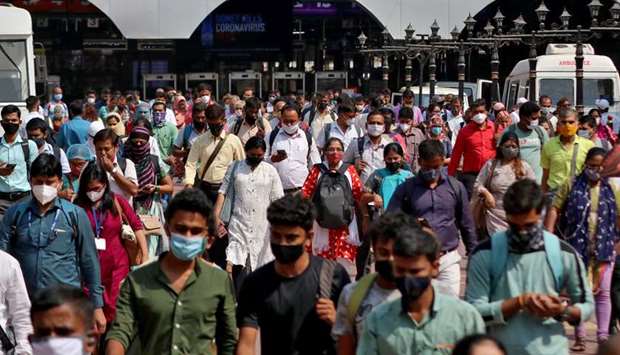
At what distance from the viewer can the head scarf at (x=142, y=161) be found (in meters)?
11.0

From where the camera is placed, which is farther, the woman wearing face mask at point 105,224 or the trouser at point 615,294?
the trouser at point 615,294

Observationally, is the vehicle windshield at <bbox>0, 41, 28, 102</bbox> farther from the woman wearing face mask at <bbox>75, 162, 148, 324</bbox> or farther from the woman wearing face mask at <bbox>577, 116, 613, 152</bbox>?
the woman wearing face mask at <bbox>75, 162, 148, 324</bbox>

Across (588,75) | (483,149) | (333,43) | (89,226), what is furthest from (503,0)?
(89,226)

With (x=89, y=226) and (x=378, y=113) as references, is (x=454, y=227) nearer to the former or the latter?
(x=89, y=226)

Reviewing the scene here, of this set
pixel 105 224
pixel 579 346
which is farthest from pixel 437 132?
pixel 105 224

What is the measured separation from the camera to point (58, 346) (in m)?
5.02

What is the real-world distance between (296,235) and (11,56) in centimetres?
1834

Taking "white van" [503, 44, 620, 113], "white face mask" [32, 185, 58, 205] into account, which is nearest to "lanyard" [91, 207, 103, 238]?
"white face mask" [32, 185, 58, 205]

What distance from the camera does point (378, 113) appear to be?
→ 42.3ft

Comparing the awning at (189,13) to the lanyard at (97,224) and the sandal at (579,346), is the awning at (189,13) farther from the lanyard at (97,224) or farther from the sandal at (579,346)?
the lanyard at (97,224)

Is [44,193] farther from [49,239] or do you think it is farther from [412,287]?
[412,287]

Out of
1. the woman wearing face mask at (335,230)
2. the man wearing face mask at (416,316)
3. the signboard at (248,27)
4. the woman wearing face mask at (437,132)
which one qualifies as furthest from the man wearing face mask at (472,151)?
the signboard at (248,27)

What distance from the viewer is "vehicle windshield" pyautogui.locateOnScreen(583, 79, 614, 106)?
26.1 m

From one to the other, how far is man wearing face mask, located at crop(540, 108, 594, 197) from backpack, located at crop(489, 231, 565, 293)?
18.3 ft
